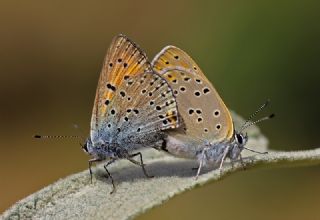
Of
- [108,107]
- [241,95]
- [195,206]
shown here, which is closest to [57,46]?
[241,95]

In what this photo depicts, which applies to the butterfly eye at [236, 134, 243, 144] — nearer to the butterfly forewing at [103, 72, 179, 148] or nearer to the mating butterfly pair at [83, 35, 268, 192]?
the mating butterfly pair at [83, 35, 268, 192]

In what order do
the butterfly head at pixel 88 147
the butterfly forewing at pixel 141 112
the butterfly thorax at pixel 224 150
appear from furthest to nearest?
the butterfly head at pixel 88 147, the butterfly forewing at pixel 141 112, the butterfly thorax at pixel 224 150

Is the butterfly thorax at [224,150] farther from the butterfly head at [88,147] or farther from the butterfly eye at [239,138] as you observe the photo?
the butterfly head at [88,147]

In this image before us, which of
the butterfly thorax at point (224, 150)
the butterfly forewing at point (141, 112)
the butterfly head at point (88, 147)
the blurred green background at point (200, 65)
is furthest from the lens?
the blurred green background at point (200, 65)

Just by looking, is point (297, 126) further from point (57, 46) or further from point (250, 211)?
point (57, 46)

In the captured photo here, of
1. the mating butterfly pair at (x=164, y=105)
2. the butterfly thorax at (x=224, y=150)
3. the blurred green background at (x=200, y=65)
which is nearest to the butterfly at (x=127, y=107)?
the mating butterfly pair at (x=164, y=105)

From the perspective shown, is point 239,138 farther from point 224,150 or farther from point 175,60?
point 175,60

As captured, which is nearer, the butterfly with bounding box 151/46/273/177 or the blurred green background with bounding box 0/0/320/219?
the butterfly with bounding box 151/46/273/177

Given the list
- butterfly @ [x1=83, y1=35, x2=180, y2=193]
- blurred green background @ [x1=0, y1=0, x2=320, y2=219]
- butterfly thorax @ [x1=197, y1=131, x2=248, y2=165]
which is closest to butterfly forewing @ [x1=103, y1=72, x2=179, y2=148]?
butterfly @ [x1=83, y1=35, x2=180, y2=193]
